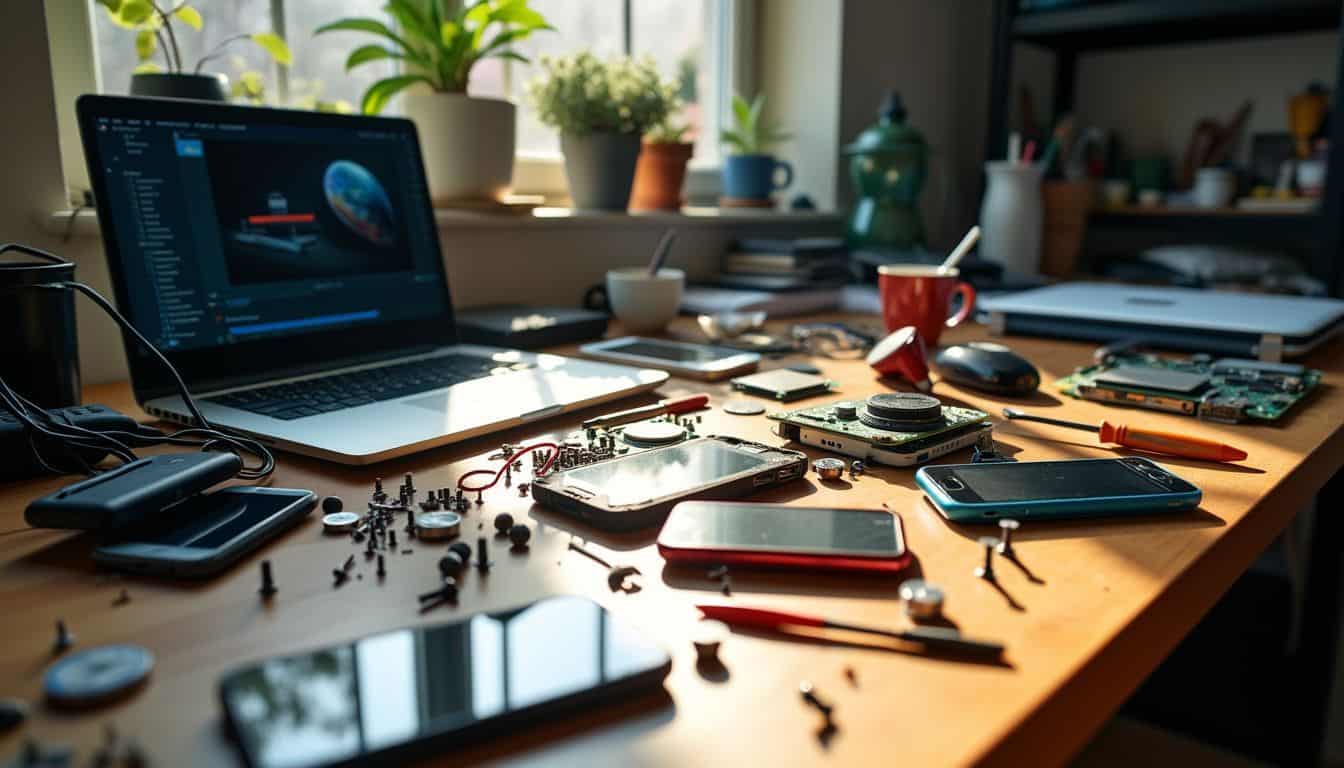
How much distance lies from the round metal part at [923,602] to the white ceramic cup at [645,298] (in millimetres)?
856

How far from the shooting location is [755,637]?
1.37ft

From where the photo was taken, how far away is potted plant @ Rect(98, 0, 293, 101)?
975 millimetres

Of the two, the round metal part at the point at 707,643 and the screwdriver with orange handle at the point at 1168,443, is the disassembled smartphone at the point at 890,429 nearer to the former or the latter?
the screwdriver with orange handle at the point at 1168,443

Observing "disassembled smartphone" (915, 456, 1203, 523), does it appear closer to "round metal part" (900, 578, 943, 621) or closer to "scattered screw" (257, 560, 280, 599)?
"round metal part" (900, 578, 943, 621)

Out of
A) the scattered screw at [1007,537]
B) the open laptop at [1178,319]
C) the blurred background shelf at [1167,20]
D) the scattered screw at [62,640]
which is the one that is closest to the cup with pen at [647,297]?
the open laptop at [1178,319]

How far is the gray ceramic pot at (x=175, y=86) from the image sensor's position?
3.19ft

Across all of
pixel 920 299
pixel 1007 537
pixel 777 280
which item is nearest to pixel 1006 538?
pixel 1007 537

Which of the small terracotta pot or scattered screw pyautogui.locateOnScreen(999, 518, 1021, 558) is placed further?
the small terracotta pot

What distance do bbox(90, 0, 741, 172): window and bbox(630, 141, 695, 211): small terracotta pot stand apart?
16 centimetres

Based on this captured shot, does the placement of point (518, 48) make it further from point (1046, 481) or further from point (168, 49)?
point (1046, 481)

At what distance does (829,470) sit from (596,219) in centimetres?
90

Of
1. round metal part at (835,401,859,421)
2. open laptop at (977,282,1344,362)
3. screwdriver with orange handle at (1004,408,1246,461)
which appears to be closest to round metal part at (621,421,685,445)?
round metal part at (835,401,859,421)

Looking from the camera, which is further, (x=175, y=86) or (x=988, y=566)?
(x=175, y=86)

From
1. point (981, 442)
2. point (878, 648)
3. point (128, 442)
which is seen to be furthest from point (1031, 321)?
point (128, 442)
